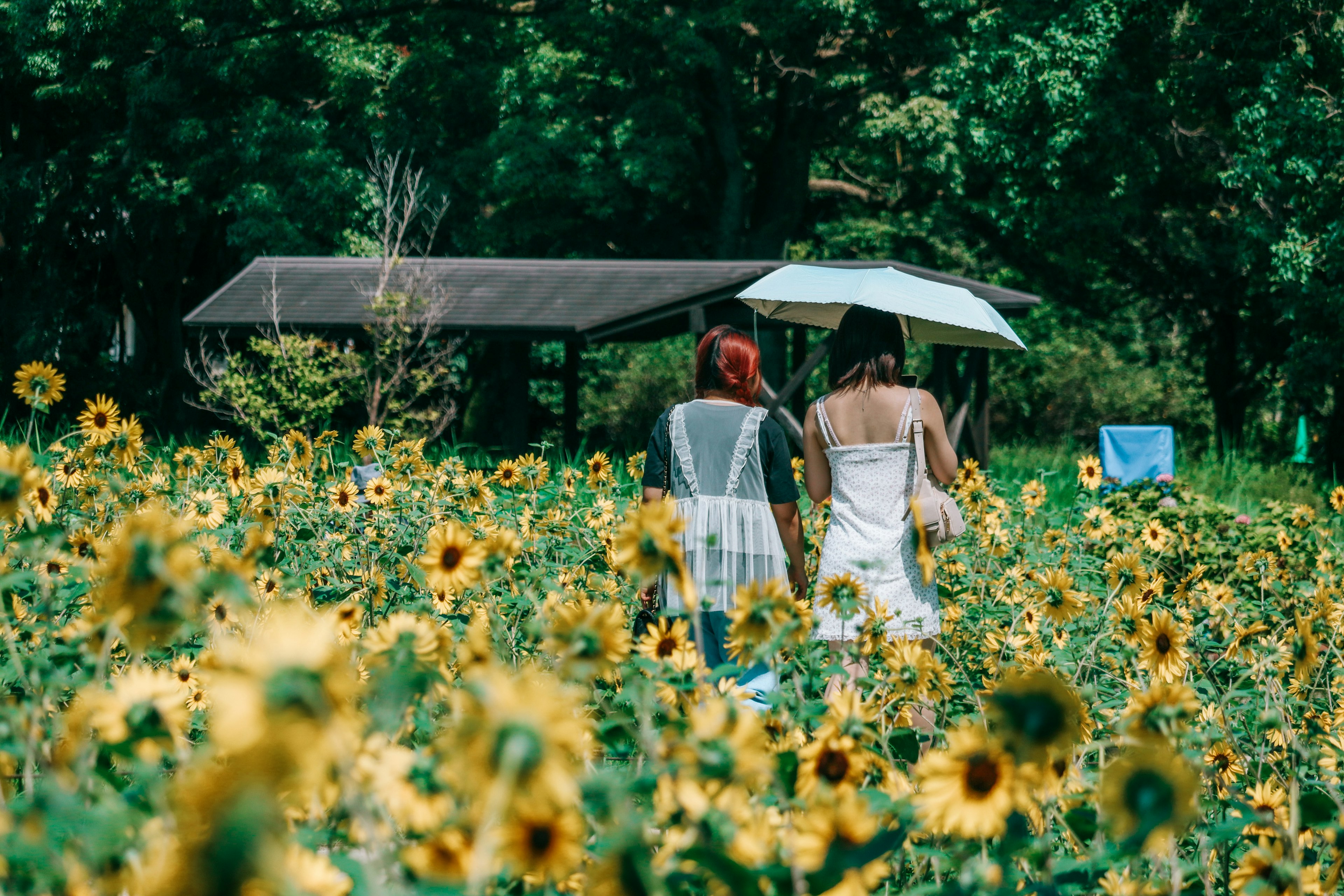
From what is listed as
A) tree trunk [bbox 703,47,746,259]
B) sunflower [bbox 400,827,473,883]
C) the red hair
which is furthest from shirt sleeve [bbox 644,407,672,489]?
tree trunk [bbox 703,47,746,259]

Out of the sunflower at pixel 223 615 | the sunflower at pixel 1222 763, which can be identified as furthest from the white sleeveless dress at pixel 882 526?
the sunflower at pixel 223 615

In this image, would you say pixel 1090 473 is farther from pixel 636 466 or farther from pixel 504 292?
pixel 504 292

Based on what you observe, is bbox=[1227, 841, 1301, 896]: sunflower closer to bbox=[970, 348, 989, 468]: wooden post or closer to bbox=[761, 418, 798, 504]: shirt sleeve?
bbox=[761, 418, 798, 504]: shirt sleeve

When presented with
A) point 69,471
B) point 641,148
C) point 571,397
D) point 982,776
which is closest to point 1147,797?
point 982,776

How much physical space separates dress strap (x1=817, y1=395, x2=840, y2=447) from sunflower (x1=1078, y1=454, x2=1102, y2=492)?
2515mm

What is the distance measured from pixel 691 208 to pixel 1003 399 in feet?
21.5

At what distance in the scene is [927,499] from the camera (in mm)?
2963

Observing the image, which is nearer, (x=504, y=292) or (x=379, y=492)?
(x=379, y=492)

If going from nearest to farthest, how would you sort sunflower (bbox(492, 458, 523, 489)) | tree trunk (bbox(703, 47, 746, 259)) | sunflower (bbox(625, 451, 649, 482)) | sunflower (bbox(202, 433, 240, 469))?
1. sunflower (bbox(202, 433, 240, 469))
2. sunflower (bbox(492, 458, 523, 489))
3. sunflower (bbox(625, 451, 649, 482))
4. tree trunk (bbox(703, 47, 746, 259))

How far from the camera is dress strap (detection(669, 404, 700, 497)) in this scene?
3.02m

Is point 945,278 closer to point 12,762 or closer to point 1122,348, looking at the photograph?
point 12,762

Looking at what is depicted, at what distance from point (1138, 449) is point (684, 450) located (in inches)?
344

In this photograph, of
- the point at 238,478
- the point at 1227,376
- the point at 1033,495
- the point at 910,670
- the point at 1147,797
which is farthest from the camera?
the point at 1227,376

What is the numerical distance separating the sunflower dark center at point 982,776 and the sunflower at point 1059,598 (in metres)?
1.49
